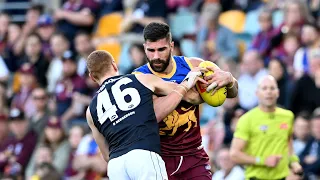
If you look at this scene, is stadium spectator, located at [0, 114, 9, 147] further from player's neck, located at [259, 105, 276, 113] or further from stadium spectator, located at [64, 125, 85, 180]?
player's neck, located at [259, 105, 276, 113]

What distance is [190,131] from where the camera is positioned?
8961 millimetres

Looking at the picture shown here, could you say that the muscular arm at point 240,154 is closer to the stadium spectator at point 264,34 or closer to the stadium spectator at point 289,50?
the stadium spectator at point 289,50

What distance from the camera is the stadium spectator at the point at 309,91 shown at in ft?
45.0

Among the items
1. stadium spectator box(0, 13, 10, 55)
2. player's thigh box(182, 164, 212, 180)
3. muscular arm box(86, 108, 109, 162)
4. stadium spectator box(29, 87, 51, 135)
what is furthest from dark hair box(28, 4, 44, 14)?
player's thigh box(182, 164, 212, 180)

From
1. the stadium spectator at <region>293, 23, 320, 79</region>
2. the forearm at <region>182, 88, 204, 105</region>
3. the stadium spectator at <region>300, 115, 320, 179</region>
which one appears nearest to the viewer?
the forearm at <region>182, 88, 204, 105</region>

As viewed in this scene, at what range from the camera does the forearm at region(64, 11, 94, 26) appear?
18.3 meters

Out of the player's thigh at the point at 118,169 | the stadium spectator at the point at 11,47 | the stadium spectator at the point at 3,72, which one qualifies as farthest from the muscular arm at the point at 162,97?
the stadium spectator at the point at 11,47

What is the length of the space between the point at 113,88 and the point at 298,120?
536cm

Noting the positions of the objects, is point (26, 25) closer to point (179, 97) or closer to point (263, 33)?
point (263, 33)

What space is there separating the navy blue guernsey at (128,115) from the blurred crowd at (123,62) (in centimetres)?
471

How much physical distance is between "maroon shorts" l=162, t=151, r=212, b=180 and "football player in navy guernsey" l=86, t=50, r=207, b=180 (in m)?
0.58

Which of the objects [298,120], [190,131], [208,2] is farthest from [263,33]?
[190,131]

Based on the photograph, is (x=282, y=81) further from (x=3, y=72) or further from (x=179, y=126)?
(x=3, y=72)

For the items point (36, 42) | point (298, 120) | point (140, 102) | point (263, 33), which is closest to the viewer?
point (140, 102)
